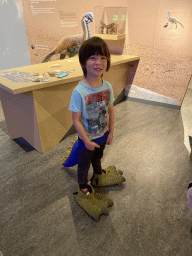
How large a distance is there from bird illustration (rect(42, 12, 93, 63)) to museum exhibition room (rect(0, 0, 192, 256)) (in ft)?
0.04

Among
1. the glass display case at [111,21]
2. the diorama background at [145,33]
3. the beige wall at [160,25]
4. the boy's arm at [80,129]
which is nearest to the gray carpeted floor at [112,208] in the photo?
the boy's arm at [80,129]

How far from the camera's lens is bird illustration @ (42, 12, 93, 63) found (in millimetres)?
2584

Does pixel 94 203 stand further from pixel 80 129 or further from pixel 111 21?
pixel 111 21

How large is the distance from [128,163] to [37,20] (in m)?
2.35

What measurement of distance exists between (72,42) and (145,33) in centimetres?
106

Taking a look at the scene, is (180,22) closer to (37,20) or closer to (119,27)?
(119,27)

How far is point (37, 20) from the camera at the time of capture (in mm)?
2674

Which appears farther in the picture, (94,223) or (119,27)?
(119,27)

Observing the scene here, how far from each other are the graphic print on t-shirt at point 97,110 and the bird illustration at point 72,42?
72.3 inches

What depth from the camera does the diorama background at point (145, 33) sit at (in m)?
2.51

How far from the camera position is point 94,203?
1306mm

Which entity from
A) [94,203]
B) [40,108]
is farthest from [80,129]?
[40,108]

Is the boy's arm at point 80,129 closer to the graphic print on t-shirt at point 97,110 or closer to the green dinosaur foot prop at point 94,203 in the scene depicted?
the graphic print on t-shirt at point 97,110

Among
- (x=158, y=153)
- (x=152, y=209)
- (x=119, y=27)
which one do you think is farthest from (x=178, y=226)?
(x=119, y=27)
